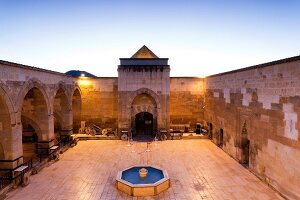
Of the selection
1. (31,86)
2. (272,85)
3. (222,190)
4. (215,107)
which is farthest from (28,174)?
(215,107)

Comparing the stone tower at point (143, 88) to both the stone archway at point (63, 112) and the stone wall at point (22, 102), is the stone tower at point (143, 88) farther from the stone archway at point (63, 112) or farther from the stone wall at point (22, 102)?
the stone wall at point (22, 102)

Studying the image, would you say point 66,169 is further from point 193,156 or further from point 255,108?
point 255,108

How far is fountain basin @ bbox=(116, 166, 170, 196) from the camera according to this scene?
10203 millimetres

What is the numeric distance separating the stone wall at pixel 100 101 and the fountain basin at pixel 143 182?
34.7ft

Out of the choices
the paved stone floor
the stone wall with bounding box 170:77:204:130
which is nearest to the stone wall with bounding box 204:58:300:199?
the paved stone floor

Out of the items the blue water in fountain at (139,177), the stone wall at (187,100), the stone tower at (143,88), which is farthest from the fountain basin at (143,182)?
the stone wall at (187,100)

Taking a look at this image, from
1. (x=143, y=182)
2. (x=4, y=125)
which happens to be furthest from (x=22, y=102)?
(x=143, y=182)

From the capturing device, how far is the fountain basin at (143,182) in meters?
10.2

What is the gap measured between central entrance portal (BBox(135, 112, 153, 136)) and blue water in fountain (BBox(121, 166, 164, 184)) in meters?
10.3

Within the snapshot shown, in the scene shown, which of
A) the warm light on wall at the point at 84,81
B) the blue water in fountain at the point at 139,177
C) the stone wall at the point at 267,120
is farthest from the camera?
the warm light on wall at the point at 84,81

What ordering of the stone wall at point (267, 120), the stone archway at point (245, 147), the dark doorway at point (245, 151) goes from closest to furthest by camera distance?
the stone wall at point (267, 120)
the stone archway at point (245, 147)
the dark doorway at point (245, 151)

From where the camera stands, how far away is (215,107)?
18.8 metres

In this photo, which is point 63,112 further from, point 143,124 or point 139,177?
point 139,177

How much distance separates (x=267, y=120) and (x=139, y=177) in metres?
5.88
